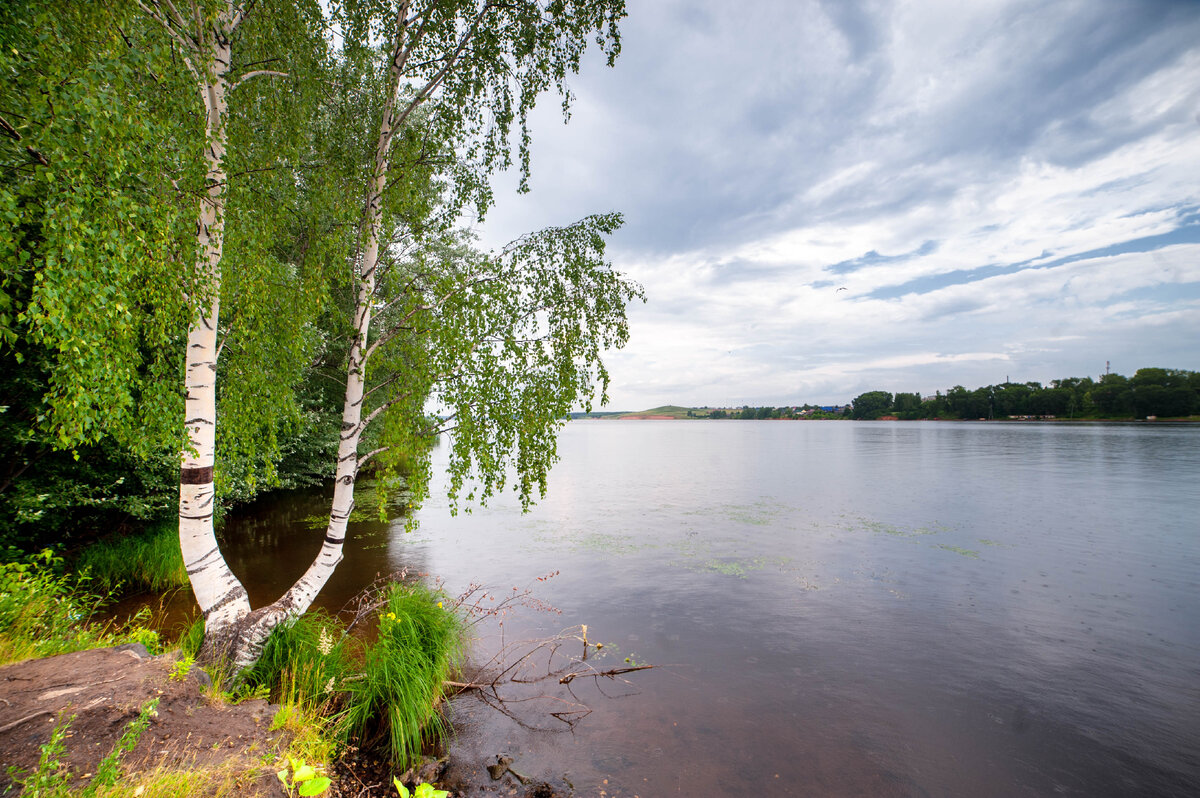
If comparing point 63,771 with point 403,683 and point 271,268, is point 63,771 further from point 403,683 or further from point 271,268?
point 271,268

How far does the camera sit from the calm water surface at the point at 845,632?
7.77 metres

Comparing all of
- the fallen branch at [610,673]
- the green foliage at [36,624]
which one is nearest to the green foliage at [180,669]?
the green foliage at [36,624]

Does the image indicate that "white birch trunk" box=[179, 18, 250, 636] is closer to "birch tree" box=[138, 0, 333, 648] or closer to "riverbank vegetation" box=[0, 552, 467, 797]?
"birch tree" box=[138, 0, 333, 648]

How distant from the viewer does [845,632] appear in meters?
12.6

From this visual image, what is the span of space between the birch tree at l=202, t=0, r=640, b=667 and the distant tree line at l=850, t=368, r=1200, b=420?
174m

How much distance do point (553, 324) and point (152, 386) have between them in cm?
536

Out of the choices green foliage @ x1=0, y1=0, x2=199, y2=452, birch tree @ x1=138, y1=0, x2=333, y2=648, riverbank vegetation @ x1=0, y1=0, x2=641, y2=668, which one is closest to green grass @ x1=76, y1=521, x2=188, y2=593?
riverbank vegetation @ x1=0, y1=0, x2=641, y2=668

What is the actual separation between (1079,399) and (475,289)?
632 feet

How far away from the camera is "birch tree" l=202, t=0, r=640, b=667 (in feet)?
26.8

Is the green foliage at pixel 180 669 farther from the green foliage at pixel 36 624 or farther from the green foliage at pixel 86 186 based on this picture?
the green foliage at pixel 86 186

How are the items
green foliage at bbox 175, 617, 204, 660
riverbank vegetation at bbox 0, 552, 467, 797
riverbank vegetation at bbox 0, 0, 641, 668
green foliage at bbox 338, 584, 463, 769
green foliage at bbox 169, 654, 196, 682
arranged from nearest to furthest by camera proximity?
riverbank vegetation at bbox 0, 0, 641, 668 < green foliage at bbox 169, 654, 196, 682 < riverbank vegetation at bbox 0, 552, 467, 797 < green foliage at bbox 338, 584, 463, 769 < green foliage at bbox 175, 617, 204, 660

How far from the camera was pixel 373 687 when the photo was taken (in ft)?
23.9

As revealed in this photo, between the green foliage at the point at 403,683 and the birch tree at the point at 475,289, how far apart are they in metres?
1.45

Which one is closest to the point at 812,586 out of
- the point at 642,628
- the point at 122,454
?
the point at 642,628
